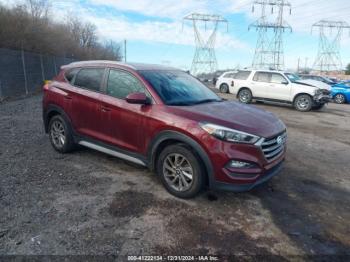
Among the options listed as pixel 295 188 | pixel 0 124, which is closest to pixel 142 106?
pixel 295 188

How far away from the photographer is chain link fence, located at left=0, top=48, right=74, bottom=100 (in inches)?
542

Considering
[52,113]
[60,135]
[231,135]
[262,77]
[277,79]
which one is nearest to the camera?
[231,135]

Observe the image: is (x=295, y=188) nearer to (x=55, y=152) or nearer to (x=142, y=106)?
(x=142, y=106)

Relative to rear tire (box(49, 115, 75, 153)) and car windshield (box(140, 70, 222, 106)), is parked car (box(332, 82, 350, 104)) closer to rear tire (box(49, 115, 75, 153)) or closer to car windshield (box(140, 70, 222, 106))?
car windshield (box(140, 70, 222, 106))

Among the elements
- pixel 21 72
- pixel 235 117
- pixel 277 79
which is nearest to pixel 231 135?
pixel 235 117

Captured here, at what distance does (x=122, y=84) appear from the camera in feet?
15.8

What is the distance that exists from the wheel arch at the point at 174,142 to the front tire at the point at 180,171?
0.08m

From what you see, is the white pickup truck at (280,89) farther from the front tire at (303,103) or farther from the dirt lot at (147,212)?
the dirt lot at (147,212)

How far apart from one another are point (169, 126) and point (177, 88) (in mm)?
980

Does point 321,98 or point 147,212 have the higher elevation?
point 321,98

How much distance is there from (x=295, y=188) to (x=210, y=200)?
1.51 m

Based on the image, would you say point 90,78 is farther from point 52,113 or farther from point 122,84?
point 52,113

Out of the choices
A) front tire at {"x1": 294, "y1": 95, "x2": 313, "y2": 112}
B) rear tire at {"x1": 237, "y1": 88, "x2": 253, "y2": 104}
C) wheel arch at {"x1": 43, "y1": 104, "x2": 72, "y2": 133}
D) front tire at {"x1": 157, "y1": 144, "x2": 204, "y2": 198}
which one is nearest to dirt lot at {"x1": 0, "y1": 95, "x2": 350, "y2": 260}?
front tire at {"x1": 157, "y1": 144, "x2": 204, "y2": 198}

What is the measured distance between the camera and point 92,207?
3869 mm
